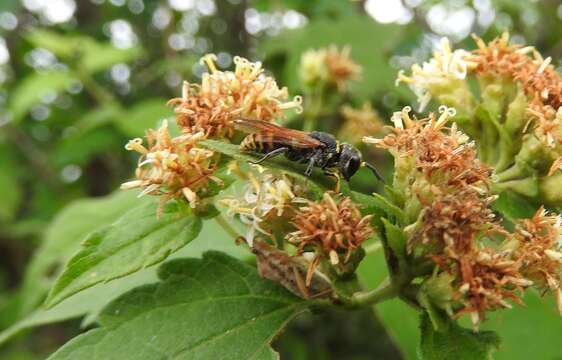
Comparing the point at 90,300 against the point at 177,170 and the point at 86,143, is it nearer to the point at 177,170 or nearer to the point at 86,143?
the point at 177,170

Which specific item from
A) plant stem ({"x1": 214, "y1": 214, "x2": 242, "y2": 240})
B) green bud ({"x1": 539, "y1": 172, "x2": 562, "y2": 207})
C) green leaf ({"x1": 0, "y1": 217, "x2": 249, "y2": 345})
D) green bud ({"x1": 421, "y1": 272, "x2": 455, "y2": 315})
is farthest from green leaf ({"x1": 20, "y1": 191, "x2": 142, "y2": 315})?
green bud ({"x1": 539, "y1": 172, "x2": 562, "y2": 207})

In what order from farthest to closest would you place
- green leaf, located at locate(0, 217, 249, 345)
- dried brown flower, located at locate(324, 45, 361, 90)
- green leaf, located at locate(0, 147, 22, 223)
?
green leaf, located at locate(0, 147, 22, 223) → dried brown flower, located at locate(324, 45, 361, 90) → green leaf, located at locate(0, 217, 249, 345)

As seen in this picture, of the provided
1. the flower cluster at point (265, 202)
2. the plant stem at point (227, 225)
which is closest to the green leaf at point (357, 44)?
the plant stem at point (227, 225)

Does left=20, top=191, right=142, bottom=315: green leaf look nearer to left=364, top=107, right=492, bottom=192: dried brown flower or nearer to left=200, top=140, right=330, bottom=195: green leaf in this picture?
left=200, top=140, right=330, bottom=195: green leaf

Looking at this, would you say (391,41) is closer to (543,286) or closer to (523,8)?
(523,8)

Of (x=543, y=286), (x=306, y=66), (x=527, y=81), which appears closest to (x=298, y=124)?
(x=306, y=66)

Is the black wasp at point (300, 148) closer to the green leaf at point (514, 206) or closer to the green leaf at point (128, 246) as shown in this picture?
the green leaf at point (128, 246)
